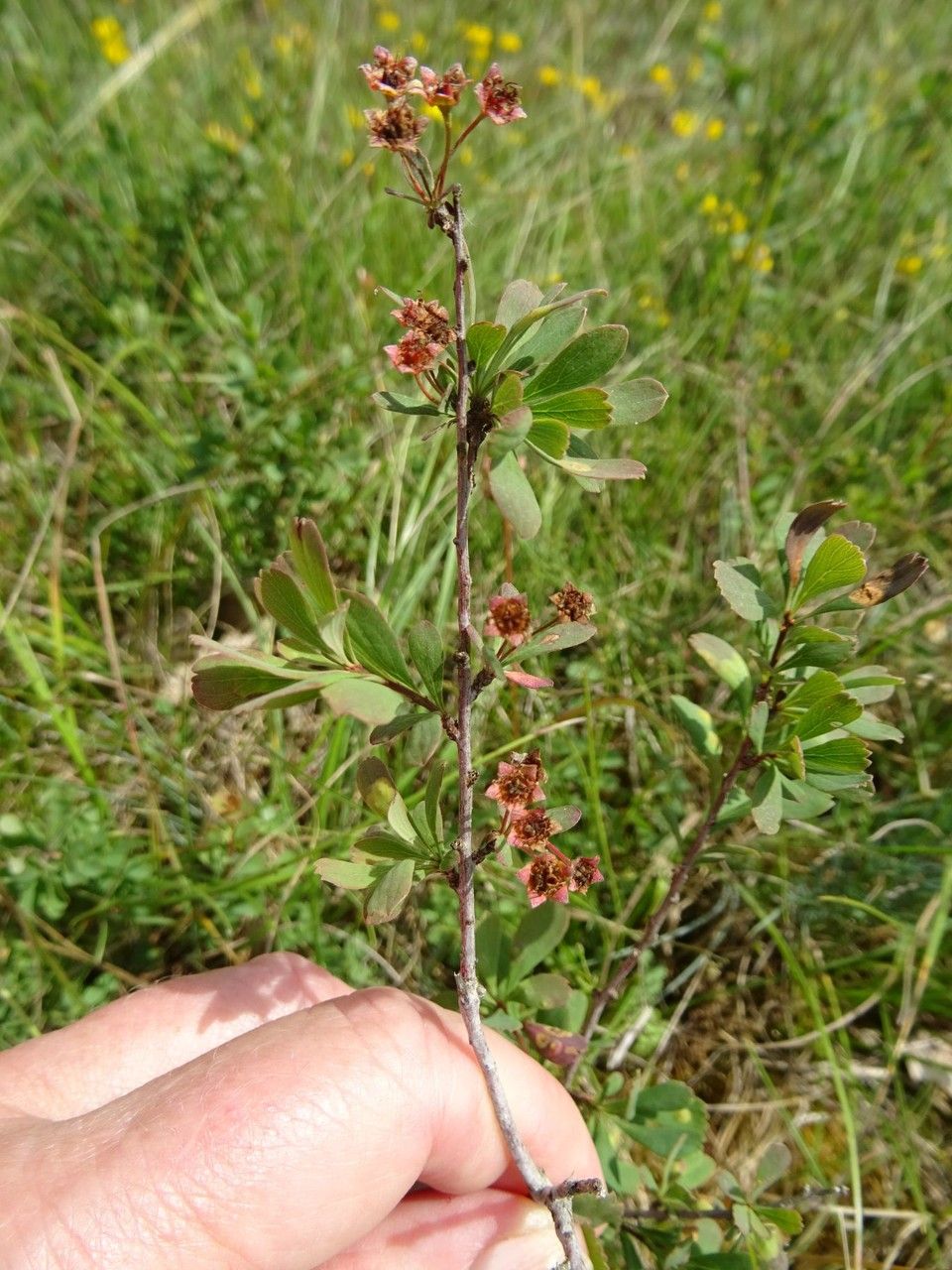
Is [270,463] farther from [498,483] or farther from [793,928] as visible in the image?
[793,928]

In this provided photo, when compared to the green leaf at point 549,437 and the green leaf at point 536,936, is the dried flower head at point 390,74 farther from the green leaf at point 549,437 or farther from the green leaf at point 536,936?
the green leaf at point 536,936

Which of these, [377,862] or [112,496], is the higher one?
[112,496]

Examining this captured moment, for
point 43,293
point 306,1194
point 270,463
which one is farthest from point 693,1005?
point 43,293

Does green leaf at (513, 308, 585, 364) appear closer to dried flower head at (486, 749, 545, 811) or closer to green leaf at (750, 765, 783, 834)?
dried flower head at (486, 749, 545, 811)

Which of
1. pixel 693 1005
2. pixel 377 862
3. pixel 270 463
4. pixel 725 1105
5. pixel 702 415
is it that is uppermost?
pixel 702 415

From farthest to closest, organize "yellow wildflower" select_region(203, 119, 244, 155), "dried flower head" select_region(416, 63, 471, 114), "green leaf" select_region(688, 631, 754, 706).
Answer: "yellow wildflower" select_region(203, 119, 244, 155) < "green leaf" select_region(688, 631, 754, 706) < "dried flower head" select_region(416, 63, 471, 114)

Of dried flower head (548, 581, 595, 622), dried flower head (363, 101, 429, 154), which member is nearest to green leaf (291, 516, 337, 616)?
dried flower head (548, 581, 595, 622)

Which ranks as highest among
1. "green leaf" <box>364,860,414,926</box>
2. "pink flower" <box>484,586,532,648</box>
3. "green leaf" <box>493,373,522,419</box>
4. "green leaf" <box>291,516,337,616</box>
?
"green leaf" <box>493,373,522,419</box>
